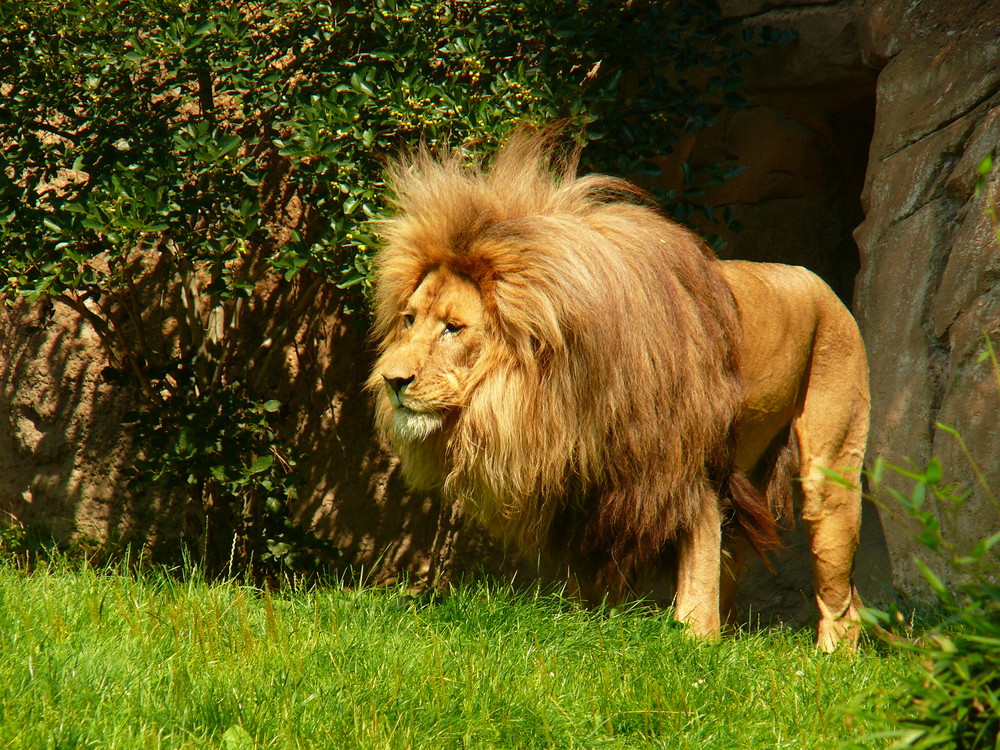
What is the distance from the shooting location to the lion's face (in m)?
3.38

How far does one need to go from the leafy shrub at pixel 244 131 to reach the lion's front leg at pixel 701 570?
1788 mm

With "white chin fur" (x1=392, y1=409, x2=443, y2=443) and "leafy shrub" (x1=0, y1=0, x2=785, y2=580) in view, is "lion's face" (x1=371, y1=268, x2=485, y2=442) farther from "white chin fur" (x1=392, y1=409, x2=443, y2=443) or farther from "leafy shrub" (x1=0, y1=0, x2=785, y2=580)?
"leafy shrub" (x1=0, y1=0, x2=785, y2=580)

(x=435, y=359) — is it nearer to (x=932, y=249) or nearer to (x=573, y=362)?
(x=573, y=362)

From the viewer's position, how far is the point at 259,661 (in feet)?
9.65

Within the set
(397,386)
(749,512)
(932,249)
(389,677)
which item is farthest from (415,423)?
(932,249)

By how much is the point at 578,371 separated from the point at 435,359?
473 mm

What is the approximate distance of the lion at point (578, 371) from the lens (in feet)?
11.1

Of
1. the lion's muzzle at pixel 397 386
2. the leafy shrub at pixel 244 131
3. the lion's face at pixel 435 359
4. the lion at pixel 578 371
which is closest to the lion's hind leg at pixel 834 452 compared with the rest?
the lion at pixel 578 371

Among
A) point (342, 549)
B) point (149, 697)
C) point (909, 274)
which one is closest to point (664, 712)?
point (149, 697)

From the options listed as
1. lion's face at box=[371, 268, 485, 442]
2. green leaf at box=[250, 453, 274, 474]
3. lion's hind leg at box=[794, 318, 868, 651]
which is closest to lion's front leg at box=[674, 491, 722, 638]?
lion's hind leg at box=[794, 318, 868, 651]

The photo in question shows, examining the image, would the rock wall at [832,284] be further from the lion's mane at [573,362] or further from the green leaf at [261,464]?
the lion's mane at [573,362]

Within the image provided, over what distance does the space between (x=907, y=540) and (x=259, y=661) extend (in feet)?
9.62

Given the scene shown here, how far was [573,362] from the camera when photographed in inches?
134

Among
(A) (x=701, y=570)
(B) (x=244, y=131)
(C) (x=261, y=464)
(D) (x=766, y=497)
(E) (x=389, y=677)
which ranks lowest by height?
(C) (x=261, y=464)
